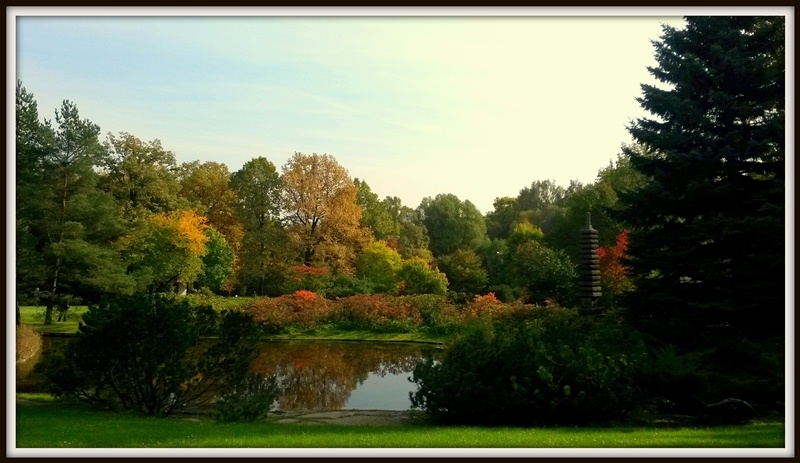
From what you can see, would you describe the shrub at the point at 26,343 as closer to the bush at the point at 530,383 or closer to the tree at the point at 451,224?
the bush at the point at 530,383

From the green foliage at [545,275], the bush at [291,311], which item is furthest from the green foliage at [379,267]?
the green foliage at [545,275]

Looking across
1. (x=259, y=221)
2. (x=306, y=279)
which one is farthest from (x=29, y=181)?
(x=306, y=279)

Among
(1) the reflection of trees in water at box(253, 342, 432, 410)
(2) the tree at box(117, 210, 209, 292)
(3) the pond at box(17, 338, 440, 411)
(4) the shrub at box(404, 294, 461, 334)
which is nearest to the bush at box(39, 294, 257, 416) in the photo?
(3) the pond at box(17, 338, 440, 411)

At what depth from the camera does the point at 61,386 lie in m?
8.41

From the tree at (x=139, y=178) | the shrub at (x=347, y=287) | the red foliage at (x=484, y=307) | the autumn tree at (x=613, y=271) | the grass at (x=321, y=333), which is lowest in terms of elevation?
the grass at (x=321, y=333)

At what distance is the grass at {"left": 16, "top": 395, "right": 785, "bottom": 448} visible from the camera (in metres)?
6.50

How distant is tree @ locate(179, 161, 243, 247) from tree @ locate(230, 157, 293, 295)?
0.22 metres

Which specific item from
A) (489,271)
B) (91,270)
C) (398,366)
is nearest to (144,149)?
(91,270)

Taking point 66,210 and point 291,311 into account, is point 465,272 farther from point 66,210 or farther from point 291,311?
point 66,210

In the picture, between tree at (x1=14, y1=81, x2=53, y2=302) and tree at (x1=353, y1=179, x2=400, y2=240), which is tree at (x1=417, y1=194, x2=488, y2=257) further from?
→ tree at (x1=14, y1=81, x2=53, y2=302)

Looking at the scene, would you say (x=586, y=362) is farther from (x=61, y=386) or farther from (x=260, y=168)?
(x=260, y=168)

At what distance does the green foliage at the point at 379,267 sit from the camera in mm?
19094

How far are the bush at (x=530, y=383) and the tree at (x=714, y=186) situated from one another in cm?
227

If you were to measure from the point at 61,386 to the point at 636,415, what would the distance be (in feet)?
26.0
